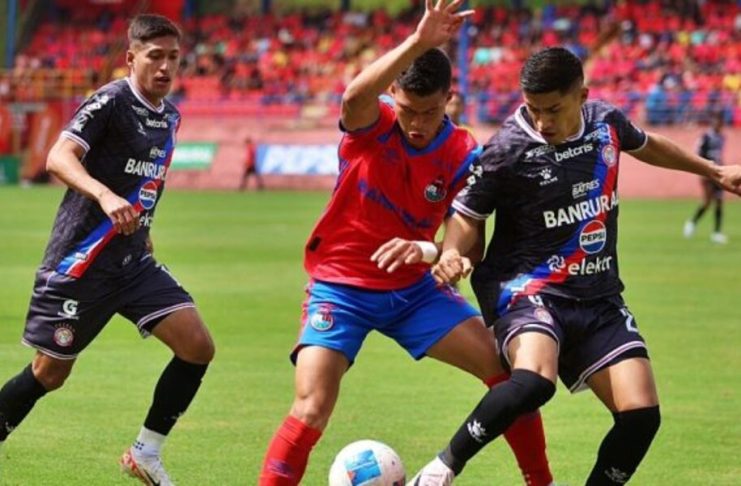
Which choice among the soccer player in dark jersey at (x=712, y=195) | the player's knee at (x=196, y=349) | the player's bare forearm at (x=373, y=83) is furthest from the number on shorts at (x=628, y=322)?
the soccer player in dark jersey at (x=712, y=195)

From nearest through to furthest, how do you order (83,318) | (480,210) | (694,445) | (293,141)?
(480,210) → (83,318) → (694,445) → (293,141)

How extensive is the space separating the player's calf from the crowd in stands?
105 ft

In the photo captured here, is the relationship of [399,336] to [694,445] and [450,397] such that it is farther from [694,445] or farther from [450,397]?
[450,397]

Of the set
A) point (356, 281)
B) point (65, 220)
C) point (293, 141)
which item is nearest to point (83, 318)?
point (65, 220)

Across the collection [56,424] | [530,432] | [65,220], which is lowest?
[56,424]

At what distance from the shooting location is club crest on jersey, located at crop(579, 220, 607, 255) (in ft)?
24.1

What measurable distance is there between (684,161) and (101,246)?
3.07m

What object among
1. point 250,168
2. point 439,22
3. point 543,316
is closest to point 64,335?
point 543,316

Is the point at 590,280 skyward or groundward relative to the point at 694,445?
skyward

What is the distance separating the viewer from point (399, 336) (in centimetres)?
754

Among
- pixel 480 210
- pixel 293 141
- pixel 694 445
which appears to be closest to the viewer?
pixel 480 210

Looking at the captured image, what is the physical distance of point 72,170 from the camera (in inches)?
298

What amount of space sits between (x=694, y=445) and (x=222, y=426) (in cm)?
303

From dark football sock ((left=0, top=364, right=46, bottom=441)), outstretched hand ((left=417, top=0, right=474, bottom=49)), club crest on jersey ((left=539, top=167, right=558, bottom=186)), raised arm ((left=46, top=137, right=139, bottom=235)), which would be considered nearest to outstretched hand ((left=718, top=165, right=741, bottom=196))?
club crest on jersey ((left=539, top=167, right=558, bottom=186))
